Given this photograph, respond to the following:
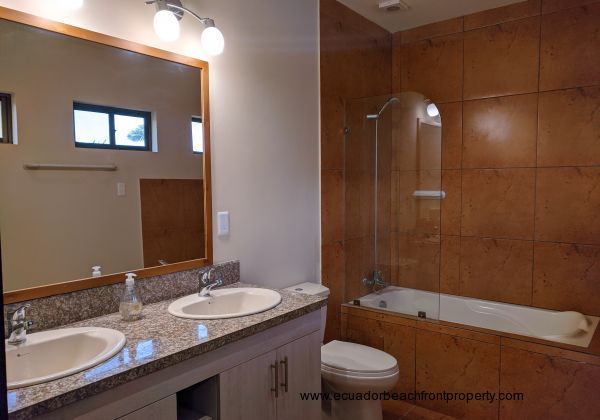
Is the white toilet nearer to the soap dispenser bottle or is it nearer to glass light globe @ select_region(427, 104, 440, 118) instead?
the soap dispenser bottle

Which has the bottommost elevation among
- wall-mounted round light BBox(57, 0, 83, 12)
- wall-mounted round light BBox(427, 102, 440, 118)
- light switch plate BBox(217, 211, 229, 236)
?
light switch plate BBox(217, 211, 229, 236)

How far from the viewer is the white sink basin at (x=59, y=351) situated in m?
1.21

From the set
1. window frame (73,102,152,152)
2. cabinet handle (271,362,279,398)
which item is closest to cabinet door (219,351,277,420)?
cabinet handle (271,362,279,398)

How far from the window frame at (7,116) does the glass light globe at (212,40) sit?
2.80 feet

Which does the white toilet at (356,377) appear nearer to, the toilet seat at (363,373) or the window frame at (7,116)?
the toilet seat at (363,373)

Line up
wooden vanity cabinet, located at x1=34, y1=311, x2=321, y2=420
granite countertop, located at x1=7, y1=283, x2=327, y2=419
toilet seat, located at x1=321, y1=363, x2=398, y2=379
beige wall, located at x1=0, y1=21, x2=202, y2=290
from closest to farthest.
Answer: granite countertop, located at x1=7, y1=283, x2=327, y2=419 → wooden vanity cabinet, located at x1=34, y1=311, x2=321, y2=420 → beige wall, located at x1=0, y1=21, x2=202, y2=290 → toilet seat, located at x1=321, y1=363, x2=398, y2=379

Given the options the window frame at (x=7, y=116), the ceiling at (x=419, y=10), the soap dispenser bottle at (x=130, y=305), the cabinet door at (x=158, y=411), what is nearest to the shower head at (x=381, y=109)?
the ceiling at (x=419, y=10)

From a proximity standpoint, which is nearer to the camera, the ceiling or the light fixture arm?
the light fixture arm

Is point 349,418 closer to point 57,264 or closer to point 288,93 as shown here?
point 57,264

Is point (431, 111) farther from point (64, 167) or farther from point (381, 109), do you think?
point (64, 167)

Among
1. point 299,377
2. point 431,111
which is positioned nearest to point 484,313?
point 431,111

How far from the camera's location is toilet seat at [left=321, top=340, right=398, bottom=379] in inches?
85.8

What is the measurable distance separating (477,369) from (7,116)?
105 inches

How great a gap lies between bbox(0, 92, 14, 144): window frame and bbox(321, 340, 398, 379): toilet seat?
5.95 ft
